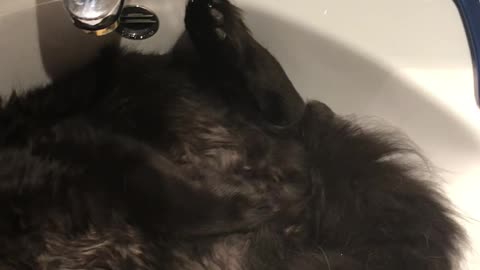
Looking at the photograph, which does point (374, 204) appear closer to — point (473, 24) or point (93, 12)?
point (473, 24)

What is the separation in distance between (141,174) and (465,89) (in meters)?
0.51

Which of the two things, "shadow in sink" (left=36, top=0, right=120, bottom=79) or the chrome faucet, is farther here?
"shadow in sink" (left=36, top=0, right=120, bottom=79)

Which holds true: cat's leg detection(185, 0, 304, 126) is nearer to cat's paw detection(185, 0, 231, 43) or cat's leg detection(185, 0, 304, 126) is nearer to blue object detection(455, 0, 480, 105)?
cat's paw detection(185, 0, 231, 43)

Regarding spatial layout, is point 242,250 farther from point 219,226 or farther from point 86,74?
point 86,74

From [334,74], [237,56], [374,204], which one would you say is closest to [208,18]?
[237,56]

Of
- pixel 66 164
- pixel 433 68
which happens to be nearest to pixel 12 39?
pixel 66 164

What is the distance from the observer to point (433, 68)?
99cm

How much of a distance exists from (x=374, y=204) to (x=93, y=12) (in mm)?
490

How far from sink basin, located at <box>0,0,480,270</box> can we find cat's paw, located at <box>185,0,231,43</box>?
0.05 meters

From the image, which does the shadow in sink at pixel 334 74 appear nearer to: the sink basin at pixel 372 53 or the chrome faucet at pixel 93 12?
the sink basin at pixel 372 53

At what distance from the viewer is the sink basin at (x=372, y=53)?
3.21ft

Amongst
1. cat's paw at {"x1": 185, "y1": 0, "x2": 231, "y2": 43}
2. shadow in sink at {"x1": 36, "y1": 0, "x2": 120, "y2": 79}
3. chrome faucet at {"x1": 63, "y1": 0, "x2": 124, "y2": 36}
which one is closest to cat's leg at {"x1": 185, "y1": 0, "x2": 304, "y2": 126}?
cat's paw at {"x1": 185, "y1": 0, "x2": 231, "y2": 43}

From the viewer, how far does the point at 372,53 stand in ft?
3.30

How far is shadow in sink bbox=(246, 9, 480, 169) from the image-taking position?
1.00 metres
